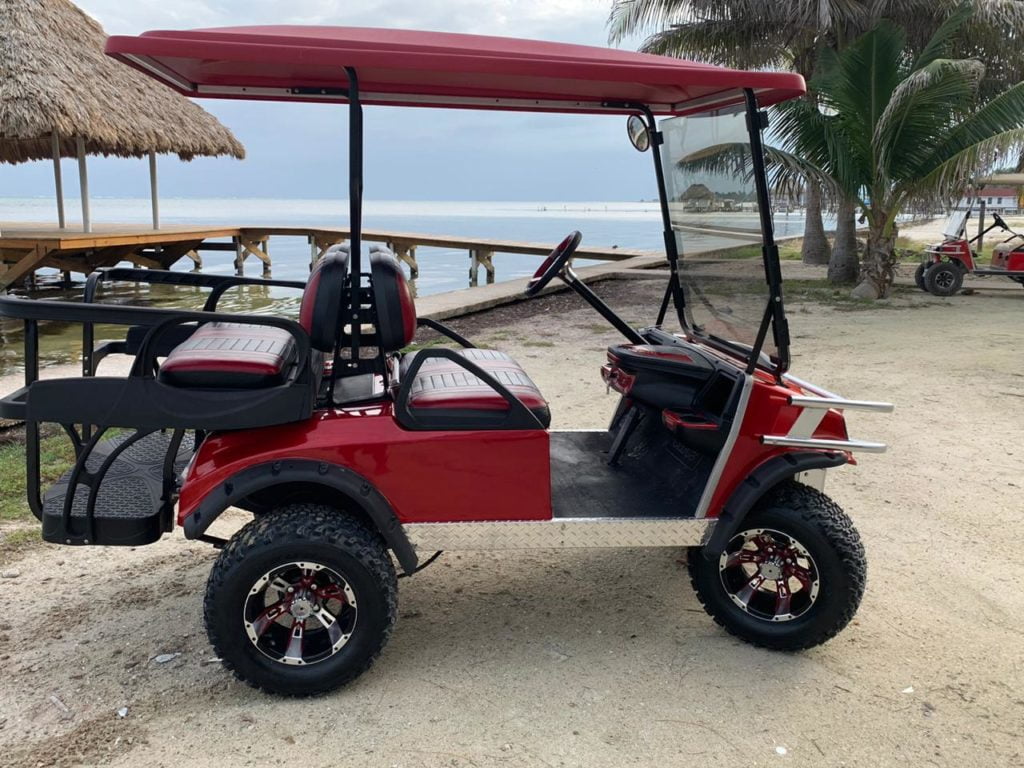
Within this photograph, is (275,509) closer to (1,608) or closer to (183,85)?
(1,608)

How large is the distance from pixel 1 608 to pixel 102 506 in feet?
2.46

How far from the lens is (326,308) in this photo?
274cm

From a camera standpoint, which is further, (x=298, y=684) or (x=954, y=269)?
(x=954, y=269)

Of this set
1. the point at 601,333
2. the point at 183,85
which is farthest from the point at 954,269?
the point at 183,85

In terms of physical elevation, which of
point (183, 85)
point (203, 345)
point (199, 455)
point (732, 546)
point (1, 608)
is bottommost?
point (1, 608)

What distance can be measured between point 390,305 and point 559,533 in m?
0.93

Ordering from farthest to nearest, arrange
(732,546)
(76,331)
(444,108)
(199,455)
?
(76,331)
(444,108)
(732,546)
(199,455)

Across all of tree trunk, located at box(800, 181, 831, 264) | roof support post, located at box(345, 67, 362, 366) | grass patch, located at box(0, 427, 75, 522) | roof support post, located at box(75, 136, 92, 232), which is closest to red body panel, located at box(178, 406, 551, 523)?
roof support post, located at box(345, 67, 362, 366)

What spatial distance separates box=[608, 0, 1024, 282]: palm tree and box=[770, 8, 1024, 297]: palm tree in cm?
68

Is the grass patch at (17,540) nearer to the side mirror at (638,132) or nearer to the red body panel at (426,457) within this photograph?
the red body panel at (426,457)

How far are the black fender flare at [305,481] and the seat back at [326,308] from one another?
1.29 ft

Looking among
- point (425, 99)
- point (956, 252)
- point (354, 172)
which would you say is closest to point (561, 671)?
point (354, 172)

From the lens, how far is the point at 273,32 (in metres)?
2.55

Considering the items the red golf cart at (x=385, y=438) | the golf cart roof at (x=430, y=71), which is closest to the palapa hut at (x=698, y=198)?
the red golf cart at (x=385, y=438)
